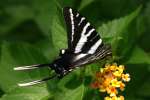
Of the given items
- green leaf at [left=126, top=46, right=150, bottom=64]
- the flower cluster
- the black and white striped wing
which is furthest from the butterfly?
green leaf at [left=126, top=46, right=150, bottom=64]

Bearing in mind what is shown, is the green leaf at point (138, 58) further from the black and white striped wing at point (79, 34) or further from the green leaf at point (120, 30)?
the black and white striped wing at point (79, 34)

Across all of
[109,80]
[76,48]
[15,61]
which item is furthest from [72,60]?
[15,61]

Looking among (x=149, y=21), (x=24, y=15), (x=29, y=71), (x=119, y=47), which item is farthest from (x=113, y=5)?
(x=24, y=15)

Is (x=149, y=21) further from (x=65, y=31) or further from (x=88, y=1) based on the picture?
(x=65, y=31)

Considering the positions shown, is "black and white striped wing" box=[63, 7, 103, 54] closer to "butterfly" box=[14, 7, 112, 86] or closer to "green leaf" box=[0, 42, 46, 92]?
"butterfly" box=[14, 7, 112, 86]

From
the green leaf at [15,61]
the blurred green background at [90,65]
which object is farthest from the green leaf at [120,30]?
the green leaf at [15,61]

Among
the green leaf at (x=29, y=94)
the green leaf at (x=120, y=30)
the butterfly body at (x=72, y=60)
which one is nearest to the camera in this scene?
the butterfly body at (x=72, y=60)
